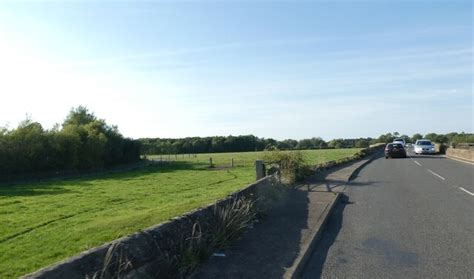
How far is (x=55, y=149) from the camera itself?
174 ft

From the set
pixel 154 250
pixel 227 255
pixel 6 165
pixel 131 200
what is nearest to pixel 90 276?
pixel 154 250

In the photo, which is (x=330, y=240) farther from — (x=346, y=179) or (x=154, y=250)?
(x=346, y=179)

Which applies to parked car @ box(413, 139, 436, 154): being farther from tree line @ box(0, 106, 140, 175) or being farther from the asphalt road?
the asphalt road

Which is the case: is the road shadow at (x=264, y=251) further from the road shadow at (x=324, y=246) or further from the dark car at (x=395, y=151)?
the dark car at (x=395, y=151)

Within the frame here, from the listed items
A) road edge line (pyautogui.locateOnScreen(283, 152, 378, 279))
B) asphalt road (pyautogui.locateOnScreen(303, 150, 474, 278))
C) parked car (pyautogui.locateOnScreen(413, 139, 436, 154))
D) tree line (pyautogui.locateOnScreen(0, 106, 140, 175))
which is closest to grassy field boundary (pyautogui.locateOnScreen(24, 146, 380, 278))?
road edge line (pyautogui.locateOnScreen(283, 152, 378, 279))

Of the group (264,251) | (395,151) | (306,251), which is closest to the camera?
(306,251)

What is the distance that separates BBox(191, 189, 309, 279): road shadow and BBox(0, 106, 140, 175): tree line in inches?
1625

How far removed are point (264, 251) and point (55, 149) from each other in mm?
49773

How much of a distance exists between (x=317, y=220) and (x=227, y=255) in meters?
3.76

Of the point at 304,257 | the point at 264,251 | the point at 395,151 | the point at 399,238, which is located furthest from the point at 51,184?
the point at 304,257

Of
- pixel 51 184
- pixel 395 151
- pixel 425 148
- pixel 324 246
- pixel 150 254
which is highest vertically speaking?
pixel 425 148

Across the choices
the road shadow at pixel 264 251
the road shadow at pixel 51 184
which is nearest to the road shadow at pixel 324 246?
the road shadow at pixel 264 251

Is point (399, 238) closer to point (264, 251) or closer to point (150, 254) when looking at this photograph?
point (264, 251)

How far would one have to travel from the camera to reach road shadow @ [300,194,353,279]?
695cm
